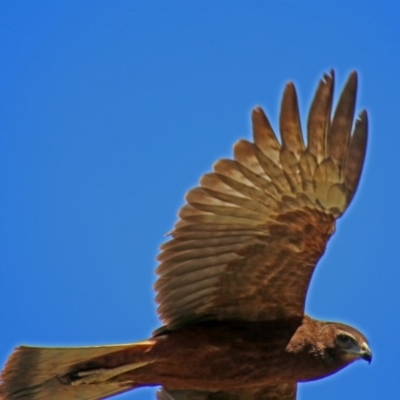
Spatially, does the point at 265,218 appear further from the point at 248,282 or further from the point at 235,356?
the point at 235,356

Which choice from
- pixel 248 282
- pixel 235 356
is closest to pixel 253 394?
pixel 235 356

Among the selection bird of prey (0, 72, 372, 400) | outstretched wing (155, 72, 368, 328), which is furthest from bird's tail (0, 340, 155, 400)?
outstretched wing (155, 72, 368, 328)

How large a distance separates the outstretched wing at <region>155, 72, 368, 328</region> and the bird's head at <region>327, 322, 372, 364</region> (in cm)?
42

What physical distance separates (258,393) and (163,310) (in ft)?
5.21

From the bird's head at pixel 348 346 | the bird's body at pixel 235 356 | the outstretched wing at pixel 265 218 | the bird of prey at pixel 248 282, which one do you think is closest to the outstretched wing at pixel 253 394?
the bird of prey at pixel 248 282

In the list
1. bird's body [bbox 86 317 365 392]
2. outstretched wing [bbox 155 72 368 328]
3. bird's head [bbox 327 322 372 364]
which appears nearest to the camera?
outstretched wing [bbox 155 72 368 328]

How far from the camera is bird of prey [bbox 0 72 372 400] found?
10.4 m

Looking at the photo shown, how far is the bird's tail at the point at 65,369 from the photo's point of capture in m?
10.7

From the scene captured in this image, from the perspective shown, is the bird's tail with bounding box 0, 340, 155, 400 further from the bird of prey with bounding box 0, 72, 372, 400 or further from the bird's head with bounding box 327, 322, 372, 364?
the bird's head with bounding box 327, 322, 372, 364

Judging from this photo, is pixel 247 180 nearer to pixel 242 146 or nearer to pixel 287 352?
pixel 242 146

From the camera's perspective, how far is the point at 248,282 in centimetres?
1107

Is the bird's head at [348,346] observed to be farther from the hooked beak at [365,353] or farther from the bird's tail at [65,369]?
the bird's tail at [65,369]

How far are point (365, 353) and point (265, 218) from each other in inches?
67.7

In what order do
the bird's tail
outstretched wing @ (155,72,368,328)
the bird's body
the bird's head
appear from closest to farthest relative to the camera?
outstretched wing @ (155,72,368,328), the bird's tail, the bird's body, the bird's head
